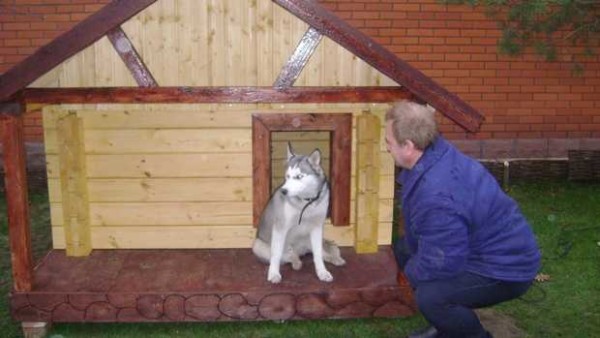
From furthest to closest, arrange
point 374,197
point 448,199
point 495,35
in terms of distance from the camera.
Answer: point 495,35
point 374,197
point 448,199

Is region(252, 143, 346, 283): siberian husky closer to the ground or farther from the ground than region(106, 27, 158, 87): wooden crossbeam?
closer to the ground

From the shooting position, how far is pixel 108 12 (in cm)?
398

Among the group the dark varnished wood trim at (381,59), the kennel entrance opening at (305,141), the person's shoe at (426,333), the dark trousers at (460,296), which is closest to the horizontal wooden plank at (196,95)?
the dark varnished wood trim at (381,59)

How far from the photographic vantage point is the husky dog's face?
176 inches

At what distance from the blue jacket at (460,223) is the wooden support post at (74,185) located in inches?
115

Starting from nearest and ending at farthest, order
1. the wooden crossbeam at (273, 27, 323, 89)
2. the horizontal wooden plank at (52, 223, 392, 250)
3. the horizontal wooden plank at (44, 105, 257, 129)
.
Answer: the wooden crossbeam at (273, 27, 323, 89), the horizontal wooden plank at (44, 105, 257, 129), the horizontal wooden plank at (52, 223, 392, 250)

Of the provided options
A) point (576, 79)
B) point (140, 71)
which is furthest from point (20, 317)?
point (576, 79)

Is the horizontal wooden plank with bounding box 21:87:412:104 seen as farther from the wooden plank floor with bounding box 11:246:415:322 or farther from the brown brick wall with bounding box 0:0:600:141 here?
the brown brick wall with bounding box 0:0:600:141

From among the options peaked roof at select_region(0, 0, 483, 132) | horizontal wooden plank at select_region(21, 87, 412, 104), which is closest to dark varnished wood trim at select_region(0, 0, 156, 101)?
peaked roof at select_region(0, 0, 483, 132)

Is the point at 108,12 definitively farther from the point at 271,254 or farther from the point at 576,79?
the point at 576,79

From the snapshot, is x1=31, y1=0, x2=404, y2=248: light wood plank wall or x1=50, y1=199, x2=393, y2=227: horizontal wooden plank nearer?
x1=31, y1=0, x2=404, y2=248: light wood plank wall

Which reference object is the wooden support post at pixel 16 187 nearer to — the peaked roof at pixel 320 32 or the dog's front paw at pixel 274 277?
the peaked roof at pixel 320 32

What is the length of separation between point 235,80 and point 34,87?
1366 millimetres

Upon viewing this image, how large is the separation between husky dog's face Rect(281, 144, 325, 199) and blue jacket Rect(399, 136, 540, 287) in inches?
44.2
